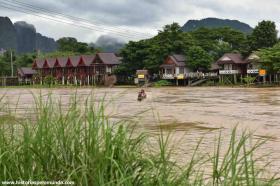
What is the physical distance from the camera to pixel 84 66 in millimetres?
69875

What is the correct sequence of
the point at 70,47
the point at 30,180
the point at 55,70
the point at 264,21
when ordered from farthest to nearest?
the point at 70,47
the point at 55,70
the point at 264,21
the point at 30,180

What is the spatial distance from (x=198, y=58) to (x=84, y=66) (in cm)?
2140

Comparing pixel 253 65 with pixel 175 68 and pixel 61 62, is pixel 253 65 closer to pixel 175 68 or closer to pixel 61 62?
pixel 175 68

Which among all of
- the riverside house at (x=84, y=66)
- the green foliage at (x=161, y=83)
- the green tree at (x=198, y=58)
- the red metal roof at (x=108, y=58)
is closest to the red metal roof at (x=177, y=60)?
the green tree at (x=198, y=58)

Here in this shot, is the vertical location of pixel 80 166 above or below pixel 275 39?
below

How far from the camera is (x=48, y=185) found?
9.19 feet

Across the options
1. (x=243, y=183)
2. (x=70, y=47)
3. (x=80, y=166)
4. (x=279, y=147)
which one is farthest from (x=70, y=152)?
(x=70, y=47)

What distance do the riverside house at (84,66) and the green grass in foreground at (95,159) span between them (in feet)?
196

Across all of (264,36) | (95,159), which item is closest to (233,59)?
(264,36)

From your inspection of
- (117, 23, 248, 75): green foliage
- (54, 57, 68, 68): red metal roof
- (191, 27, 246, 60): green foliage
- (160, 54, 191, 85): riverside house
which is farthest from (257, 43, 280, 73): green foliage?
(54, 57, 68, 68): red metal roof

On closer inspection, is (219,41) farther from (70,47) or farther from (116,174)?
(116,174)

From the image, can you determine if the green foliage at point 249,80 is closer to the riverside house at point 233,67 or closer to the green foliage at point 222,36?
the riverside house at point 233,67

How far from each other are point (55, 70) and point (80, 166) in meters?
74.0

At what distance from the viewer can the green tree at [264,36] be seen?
52.4m
